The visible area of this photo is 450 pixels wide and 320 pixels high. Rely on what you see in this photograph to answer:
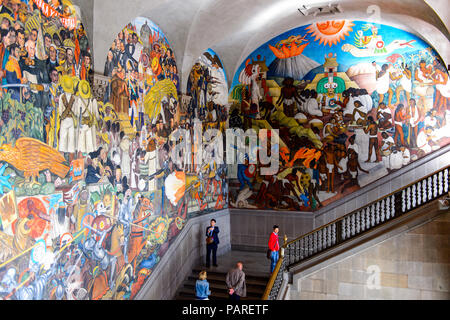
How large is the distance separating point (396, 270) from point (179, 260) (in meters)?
5.62

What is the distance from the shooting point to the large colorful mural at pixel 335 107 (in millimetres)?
12609

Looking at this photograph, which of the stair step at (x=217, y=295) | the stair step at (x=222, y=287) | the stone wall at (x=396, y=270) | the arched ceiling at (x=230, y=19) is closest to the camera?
the arched ceiling at (x=230, y=19)

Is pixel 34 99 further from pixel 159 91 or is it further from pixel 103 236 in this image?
pixel 159 91

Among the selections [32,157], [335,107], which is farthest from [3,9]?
[335,107]

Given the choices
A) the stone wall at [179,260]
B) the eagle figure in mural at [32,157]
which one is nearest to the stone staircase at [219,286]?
the stone wall at [179,260]

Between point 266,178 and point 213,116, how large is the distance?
2.97 meters

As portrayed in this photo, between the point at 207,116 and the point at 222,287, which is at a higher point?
the point at 207,116

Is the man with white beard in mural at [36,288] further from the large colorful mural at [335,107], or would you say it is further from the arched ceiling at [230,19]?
the large colorful mural at [335,107]

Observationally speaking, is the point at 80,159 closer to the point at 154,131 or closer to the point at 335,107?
the point at 154,131

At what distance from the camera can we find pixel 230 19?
1120 centimetres

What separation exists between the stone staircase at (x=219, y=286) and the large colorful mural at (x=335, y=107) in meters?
3.58

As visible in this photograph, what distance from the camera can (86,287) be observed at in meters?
7.62
